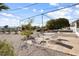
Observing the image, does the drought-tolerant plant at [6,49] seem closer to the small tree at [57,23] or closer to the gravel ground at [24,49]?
the gravel ground at [24,49]

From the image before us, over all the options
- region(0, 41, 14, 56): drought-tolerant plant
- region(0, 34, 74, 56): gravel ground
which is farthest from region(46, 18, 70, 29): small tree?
region(0, 41, 14, 56): drought-tolerant plant

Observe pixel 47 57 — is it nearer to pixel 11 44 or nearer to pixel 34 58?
pixel 34 58

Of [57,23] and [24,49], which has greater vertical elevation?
[57,23]

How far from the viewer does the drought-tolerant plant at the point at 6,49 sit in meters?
2.84

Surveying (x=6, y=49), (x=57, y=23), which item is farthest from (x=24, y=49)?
(x=57, y=23)

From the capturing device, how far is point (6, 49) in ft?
9.36

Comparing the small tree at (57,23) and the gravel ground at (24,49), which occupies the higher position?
the small tree at (57,23)

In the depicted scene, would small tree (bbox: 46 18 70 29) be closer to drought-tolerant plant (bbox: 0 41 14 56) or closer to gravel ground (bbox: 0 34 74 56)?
gravel ground (bbox: 0 34 74 56)

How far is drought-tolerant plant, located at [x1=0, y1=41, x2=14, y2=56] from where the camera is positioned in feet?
9.33

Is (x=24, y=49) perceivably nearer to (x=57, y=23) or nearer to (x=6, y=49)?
(x=6, y=49)

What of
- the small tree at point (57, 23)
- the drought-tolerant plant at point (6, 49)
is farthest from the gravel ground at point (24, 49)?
the small tree at point (57, 23)

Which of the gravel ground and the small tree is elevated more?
the small tree

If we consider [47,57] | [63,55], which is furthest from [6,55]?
[63,55]

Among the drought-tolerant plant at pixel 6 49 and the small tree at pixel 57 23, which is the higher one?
the small tree at pixel 57 23
